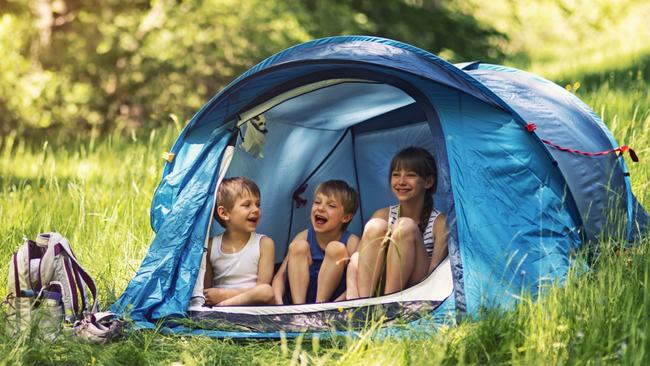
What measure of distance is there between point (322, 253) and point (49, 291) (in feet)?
4.49

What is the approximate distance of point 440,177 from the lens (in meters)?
3.66

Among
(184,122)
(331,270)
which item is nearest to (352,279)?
(331,270)

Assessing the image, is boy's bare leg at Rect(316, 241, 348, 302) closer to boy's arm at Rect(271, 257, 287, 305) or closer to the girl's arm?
boy's arm at Rect(271, 257, 287, 305)

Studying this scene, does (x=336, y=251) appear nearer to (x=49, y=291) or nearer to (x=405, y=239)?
(x=405, y=239)

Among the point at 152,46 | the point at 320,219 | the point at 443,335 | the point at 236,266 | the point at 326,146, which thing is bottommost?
the point at 443,335

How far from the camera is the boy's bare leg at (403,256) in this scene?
12.3 ft

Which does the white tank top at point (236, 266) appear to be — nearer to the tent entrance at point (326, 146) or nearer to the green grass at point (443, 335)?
the tent entrance at point (326, 146)

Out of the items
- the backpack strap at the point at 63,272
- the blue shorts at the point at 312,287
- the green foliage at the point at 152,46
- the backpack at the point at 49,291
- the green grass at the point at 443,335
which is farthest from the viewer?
the green foliage at the point at 152,46

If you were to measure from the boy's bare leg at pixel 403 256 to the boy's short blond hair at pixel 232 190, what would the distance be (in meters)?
0.84

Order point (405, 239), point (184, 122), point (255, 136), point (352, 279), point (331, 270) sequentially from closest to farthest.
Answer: point (405, 239), point (352, 279), point (331, 270), point (255, 136), point (184, 122)

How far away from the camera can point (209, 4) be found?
11.0m

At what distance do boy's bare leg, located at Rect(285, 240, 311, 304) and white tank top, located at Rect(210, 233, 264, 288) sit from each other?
0.18 meters

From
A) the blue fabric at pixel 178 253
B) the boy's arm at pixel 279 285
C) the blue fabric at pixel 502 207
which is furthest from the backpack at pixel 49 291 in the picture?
the blue fabric at pixel 502 207

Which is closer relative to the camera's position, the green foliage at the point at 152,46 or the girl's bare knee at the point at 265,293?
the girl's bare knee at the point at 265,293
